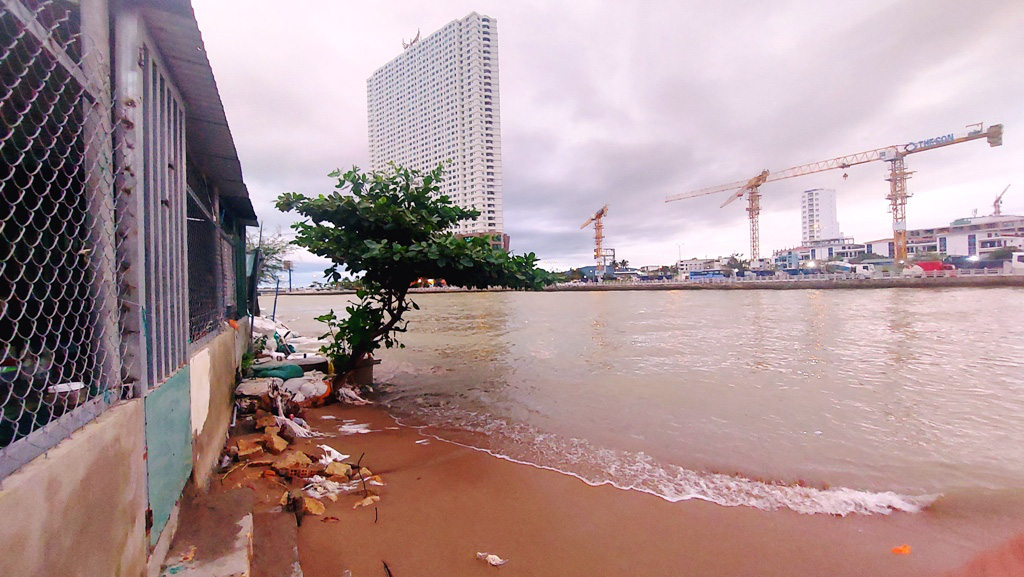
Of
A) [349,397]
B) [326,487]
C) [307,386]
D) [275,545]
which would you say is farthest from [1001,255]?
[275,545]

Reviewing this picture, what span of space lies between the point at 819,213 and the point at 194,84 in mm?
188390

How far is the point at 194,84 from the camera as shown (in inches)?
108

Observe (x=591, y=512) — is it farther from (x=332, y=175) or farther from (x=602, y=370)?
(x=602, y=370)

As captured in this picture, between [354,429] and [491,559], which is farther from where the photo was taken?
[354,429]

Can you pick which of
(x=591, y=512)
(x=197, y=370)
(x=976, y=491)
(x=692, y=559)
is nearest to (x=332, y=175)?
(x=197, y=370)

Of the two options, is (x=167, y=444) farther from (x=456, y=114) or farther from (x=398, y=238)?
(x=456, y=114)

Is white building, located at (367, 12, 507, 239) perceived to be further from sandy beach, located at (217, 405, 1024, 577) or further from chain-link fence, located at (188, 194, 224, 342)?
sandy beach, located at (217, 405, 1024, 577)

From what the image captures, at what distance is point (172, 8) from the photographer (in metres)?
2.03

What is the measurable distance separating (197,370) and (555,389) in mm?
6337

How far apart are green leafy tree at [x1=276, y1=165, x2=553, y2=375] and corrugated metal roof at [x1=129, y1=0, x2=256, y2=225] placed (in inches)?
51.8

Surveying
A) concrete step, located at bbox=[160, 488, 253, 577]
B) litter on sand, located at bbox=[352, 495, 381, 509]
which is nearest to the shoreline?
litter on sand, located at bbox=[352, 495, 381, 509]

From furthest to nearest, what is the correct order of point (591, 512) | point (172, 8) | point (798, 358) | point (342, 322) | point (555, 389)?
point (798, 358)
point (555, 389)
point (342, 322)
point (591, 512)
point (172, 8)

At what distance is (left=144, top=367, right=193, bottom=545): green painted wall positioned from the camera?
2014mm

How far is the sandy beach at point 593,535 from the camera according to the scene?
2969 millimetres
